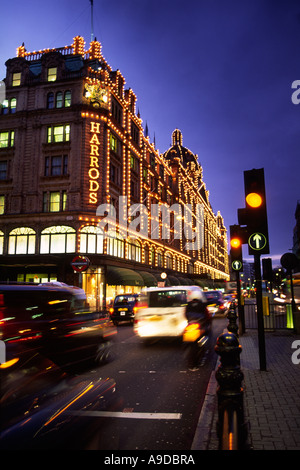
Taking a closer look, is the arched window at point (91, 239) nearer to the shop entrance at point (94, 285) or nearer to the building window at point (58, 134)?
the shop entrance at point (94, 285)

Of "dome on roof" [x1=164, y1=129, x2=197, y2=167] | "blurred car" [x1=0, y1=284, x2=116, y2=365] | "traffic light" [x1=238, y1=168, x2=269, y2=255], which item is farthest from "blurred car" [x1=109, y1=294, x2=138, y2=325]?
"dome on roof" [x1=164, y1=129, x2=197, y2=167]

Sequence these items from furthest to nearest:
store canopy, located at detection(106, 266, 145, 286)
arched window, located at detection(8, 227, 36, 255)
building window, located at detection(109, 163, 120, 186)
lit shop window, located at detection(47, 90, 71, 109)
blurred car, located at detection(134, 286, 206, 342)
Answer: building window, located at detection(109, 163, 120, 186) → lit shop window, located at detection(47, 90, 71, 109) → store canopy, located at detection(106, 266, 145, 286) → arched window, located at detection(8, 227, 36, 255) → blurred car, located at detection(134, 286, 206, 342)

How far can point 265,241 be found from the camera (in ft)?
23.8

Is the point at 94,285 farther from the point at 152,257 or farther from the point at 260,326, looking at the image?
the point at 260,326

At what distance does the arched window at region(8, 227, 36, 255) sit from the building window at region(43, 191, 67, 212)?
8.99 feet

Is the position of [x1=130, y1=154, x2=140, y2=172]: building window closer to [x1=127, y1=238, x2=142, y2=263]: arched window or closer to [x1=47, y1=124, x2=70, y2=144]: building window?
[x1=127, y1=238, x2=142, y2=263]: arched window

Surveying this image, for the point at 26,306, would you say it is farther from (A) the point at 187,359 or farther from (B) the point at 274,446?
(A) the point at 187,359

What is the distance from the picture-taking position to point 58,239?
30.5 m

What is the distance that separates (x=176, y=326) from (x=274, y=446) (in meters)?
6.96

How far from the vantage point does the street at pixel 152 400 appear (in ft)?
12.9

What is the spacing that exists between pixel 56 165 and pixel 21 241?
8.25 metres

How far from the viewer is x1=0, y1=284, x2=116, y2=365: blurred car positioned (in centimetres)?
397

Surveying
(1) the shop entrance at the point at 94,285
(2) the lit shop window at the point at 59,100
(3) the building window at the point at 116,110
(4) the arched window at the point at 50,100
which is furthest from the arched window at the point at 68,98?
(1) the shop entrance at the point at 94,285

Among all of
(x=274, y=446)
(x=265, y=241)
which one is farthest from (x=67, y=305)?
A: (x=265, y=241)
